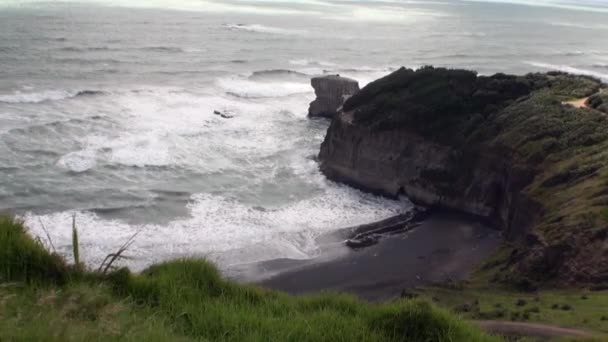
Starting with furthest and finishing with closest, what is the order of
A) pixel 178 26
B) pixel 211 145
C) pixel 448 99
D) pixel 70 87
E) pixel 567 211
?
pixel 178 26, pixel 70 87, pixel 211 145, pixel 448 99, pixel 567 211

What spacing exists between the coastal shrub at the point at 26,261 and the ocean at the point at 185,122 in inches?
189

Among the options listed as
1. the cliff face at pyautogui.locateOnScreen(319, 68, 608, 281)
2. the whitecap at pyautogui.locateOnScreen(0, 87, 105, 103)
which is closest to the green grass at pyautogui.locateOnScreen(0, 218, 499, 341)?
the cliff face at pyautogui.locateOnScreen(319, 68, 608, 281)

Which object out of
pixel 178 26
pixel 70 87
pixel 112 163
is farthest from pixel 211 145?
pixel 178 26

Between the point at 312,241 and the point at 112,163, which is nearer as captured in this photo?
the point at 312,241

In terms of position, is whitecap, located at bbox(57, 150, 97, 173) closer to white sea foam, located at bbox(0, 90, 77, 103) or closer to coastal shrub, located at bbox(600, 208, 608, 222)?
white sea foam, located at bbox(0, 90, 77, 103)

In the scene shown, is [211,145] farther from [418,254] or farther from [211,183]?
[418,254]

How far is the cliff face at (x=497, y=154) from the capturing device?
77.3 feet

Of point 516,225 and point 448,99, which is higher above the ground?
point 448,99

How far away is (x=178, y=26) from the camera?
102312mm

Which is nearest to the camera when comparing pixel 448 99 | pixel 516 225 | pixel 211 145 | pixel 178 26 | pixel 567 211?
pixel 567 211

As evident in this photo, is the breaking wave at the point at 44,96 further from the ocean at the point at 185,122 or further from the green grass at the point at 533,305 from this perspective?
the green grass at the point at 533,305

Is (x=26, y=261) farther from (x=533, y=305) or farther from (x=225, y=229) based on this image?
(x=225, y=229)

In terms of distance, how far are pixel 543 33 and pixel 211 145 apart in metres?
110

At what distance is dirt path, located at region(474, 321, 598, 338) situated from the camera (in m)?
13.7
